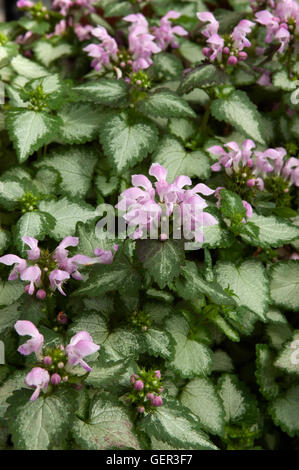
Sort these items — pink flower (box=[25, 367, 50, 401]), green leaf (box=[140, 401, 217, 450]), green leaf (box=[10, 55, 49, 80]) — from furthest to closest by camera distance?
green leaf (box=[10, 55, 49, 80]) < green leaf (box=[140, 401, 217, 450]) < pink flower (box=[25, 367, 50, 401])

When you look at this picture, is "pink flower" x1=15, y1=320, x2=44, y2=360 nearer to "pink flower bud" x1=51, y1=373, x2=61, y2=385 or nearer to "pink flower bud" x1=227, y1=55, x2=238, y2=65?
"pink flower bud" x1=51, y1=373, x2=61, y2=385

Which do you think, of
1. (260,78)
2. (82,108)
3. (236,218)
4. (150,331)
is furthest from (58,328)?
(260,78)

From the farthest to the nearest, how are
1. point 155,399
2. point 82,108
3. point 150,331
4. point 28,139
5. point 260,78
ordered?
point 260,78 < point 82,108 < point 28,139 < point 150,331 < point 155,399

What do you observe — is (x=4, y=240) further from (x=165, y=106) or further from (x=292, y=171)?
(x=292, y=171)

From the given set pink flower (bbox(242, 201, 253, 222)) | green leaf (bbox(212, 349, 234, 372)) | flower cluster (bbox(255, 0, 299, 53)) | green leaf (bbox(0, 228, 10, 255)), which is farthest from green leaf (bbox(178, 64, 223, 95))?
green leaf (bbox(212, 349, 234, 372))

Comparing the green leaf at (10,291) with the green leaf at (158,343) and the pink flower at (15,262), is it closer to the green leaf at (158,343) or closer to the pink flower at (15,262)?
the pink flower at (15,262)

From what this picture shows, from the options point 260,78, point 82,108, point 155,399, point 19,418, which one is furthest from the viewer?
point 260,78

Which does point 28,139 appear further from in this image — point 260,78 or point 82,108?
point 260,78
